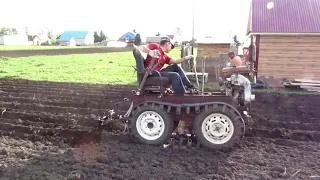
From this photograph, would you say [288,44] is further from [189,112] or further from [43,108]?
[189,112]

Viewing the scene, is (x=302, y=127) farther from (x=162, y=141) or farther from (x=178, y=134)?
(x=162, y=141)

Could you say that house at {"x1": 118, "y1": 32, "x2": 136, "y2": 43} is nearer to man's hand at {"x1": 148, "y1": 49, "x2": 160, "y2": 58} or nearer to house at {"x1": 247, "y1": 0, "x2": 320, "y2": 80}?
man's hand at {"x1": 148, "y1": 49, "x2": 160, "y2": 58}

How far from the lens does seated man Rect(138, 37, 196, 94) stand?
5.54 metres

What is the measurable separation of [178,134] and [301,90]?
7.84 meters

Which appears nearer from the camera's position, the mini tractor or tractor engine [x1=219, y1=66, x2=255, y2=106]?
the mini tractor

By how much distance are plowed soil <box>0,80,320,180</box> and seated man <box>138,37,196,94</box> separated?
96 cm

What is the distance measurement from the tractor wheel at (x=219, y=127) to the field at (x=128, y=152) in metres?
0.17

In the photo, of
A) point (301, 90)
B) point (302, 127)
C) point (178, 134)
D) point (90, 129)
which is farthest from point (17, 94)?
point (301, 90)

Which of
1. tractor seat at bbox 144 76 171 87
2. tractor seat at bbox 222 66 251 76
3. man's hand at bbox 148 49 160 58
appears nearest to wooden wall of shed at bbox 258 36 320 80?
tractor seat at bbox 222 66 251 76

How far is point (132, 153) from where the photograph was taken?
518 cm

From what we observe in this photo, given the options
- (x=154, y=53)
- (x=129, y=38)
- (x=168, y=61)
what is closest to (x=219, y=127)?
(x=168, y=61)

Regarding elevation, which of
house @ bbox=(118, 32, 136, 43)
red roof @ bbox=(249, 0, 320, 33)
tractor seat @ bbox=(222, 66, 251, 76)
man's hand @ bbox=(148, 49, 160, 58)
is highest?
red roof @ bbox=(249, 0, 320, 33)

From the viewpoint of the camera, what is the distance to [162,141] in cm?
555

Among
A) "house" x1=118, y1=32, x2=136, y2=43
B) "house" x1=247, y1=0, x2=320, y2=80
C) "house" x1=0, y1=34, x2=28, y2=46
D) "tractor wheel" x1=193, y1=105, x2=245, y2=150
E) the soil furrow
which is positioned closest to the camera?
"tractor wheel" x1=193, y1=105, x2=245, y2=150
